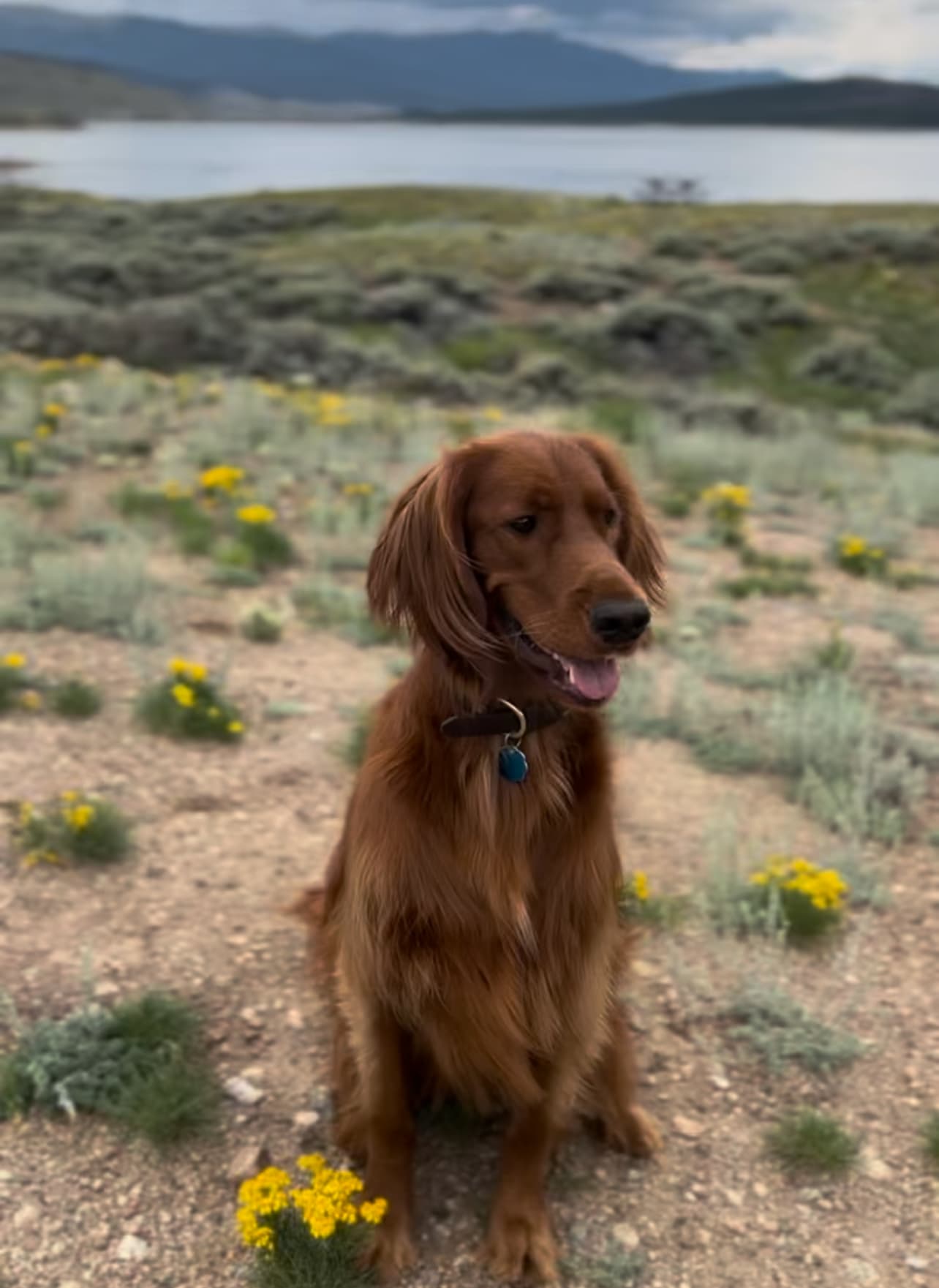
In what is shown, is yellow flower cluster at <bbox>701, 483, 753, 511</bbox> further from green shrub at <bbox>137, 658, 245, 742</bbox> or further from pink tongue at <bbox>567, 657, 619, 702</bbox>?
pink tongue at <bbox>567, 657, 619, 702</bbox>

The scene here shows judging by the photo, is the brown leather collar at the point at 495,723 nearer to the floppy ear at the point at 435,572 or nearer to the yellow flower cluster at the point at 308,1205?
the floppy ear at the point at 435,572

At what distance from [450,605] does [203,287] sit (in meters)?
20.7

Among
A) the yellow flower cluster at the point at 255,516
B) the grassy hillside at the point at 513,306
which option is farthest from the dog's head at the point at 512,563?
the grassy hillside at the point at 513,306

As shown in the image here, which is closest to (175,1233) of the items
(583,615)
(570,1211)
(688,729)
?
(570,1211)

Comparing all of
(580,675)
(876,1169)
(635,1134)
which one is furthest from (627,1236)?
(580,675)

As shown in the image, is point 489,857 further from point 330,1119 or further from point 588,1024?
point 330,1119

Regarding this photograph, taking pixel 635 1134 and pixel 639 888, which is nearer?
pixel 635 1134

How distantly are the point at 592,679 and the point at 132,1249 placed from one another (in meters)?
1.56

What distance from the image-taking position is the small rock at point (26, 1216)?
251cm

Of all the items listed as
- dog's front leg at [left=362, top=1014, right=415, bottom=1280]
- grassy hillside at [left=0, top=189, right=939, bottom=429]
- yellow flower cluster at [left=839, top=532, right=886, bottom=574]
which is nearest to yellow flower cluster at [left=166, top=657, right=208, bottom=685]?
dog's front leg at [left=362, top=1014, right=415, bottom=1280]

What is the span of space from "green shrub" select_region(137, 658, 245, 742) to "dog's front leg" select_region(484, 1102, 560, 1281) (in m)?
2.34

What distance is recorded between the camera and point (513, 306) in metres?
21.8

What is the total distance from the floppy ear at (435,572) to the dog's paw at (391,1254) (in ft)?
4.16

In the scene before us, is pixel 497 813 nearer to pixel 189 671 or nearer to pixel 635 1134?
pixel 635 1134
